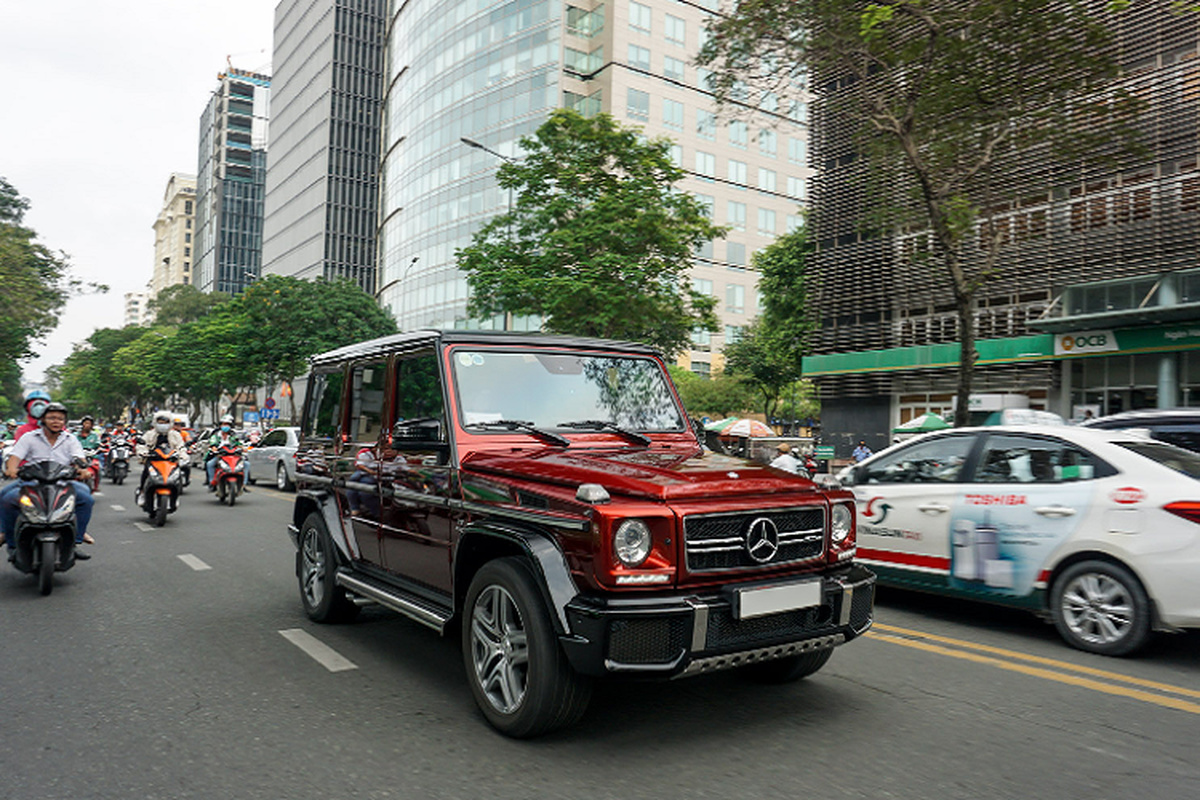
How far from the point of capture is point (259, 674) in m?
5.02

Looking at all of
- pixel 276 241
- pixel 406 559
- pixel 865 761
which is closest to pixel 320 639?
pixel 406 559

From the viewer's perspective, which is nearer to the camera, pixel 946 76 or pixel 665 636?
pixel 665 636

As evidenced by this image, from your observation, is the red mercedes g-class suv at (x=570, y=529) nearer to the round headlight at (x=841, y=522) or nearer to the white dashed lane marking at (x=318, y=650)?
the round headlight at (x=841, y=522)

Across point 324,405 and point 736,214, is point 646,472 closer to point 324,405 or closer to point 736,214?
point 324,405

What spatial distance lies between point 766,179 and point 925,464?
5988cm

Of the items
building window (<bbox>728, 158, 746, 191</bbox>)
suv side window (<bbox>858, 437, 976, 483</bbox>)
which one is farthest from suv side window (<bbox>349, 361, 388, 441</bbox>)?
building window (<bbox>728, 158, 746, 191</bbox>)

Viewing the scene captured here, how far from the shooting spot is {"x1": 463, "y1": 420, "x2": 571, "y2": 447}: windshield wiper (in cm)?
473

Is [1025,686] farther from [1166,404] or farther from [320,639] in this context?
[1166,404]

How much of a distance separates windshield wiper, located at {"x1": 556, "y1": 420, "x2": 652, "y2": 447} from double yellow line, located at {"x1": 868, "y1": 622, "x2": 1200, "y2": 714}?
2.43m

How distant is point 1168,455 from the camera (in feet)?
19.3

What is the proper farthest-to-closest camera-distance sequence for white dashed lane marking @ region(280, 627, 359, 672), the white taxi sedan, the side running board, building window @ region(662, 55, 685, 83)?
building window @ region(662, 55, 685, 83), the white taxi sedan, white dashed lane marking @ region(280, 627, 359, 672), the side running board

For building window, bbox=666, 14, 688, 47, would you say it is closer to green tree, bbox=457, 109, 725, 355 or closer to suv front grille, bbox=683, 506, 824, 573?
green tree, bbox=457, 109, 725, 355

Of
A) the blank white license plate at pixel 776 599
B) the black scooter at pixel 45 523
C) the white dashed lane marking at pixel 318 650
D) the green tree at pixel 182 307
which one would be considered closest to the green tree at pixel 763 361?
the black scooter at pixel 45 523

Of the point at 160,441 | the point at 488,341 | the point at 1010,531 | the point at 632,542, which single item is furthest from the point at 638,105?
the point at 632,542
